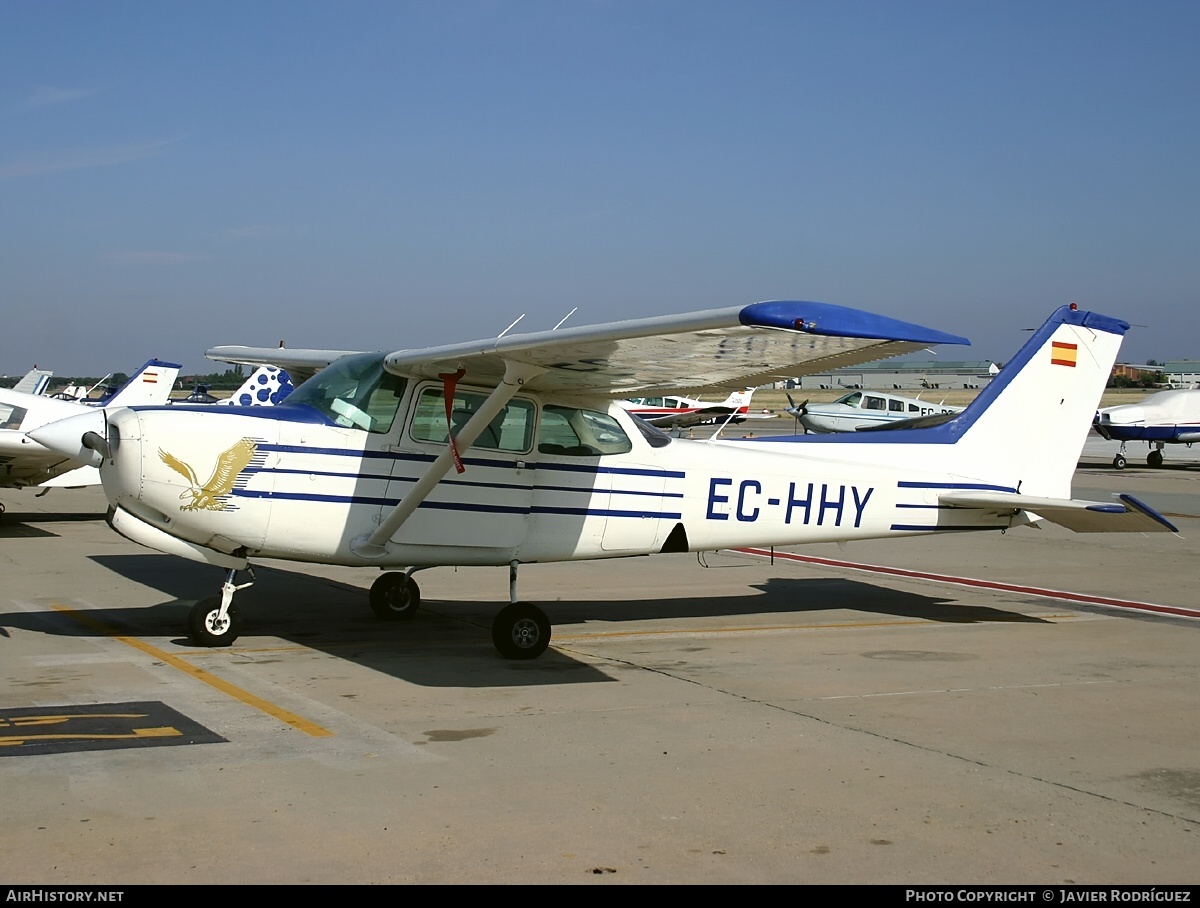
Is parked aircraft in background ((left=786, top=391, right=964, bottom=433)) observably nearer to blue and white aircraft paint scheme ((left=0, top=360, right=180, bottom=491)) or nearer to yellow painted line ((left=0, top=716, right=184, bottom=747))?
blue and white aircraft paint scheme ((left=0, top=360, right=180, bottom=491))

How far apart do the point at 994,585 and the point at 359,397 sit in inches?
296

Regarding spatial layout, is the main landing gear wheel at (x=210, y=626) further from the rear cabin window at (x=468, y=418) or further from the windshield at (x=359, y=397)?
the rear cabin window at (x=468, y=418)

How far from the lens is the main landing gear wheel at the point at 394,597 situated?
10312 millimetres

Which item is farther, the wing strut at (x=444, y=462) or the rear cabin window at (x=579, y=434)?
the rear cabin window at (x=579, y=434)

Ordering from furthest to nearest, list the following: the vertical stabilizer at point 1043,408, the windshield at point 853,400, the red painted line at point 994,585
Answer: the windshield at point 853,400
the red painted line at point 994,585
the vertical stabilizer at point 1043,408

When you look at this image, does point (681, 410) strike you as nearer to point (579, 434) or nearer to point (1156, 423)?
point (1156, 423)

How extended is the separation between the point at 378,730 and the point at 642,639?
3.44 meters

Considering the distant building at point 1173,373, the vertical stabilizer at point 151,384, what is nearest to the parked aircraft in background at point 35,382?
the vertical stabilizer at point 151,384

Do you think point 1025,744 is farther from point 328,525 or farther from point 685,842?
point 328,525

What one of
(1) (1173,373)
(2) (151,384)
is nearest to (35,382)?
(2) (151,384)

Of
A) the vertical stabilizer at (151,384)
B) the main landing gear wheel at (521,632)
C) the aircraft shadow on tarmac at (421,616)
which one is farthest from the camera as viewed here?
the vertical stabilizer at (151,384)

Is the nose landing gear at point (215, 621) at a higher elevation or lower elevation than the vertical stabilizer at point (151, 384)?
lower

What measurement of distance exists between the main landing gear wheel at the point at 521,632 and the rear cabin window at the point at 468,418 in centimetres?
124

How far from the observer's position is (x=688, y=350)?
292 inches
